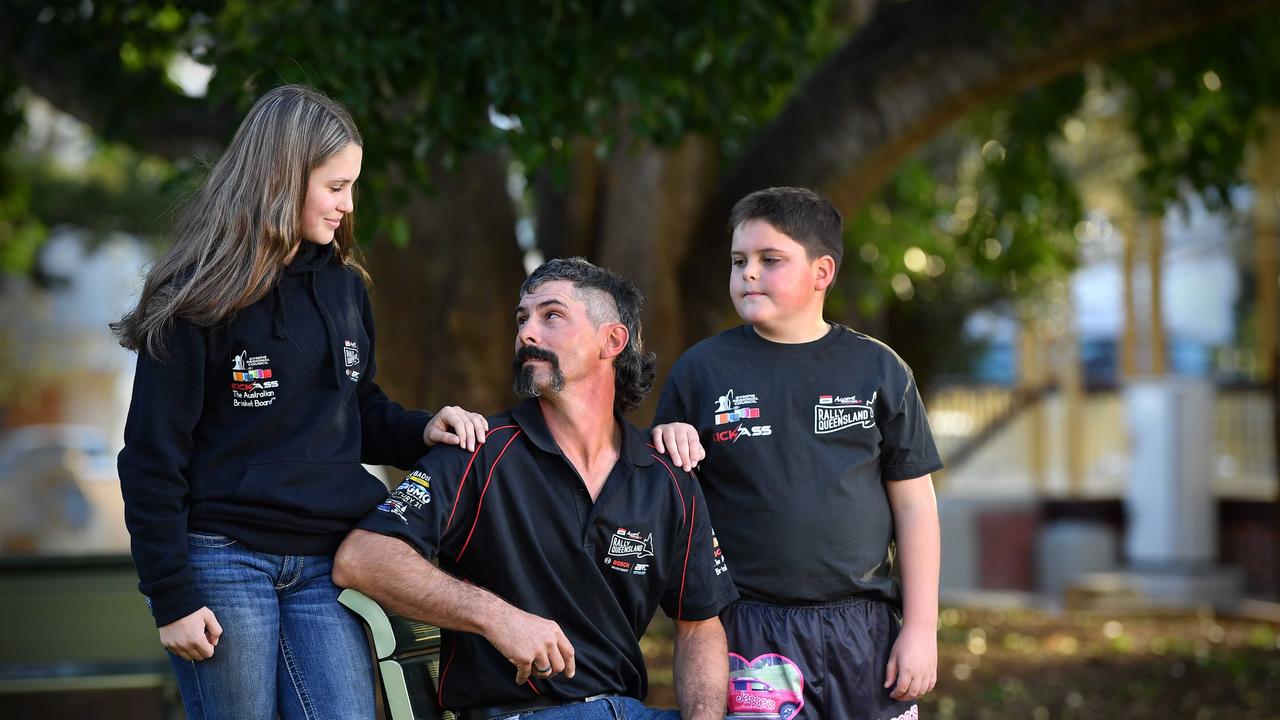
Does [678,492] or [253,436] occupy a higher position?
[253,436]

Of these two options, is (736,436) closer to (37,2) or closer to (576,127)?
(576,127)

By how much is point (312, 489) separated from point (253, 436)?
0.17 metres

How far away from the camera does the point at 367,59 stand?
4695 millimetres

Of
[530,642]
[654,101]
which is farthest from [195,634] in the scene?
[654,101]

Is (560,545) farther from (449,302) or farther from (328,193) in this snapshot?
(449,302)

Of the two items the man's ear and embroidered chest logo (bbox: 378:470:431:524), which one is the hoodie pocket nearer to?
embroidered chest logo (bbox: 378:470:431:524)

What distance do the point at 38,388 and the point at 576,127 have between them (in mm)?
33811

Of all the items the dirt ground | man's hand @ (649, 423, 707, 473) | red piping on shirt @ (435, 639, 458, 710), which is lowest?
the dirt ground

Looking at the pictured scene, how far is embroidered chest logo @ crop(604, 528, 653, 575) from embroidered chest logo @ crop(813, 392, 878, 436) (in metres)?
0.54

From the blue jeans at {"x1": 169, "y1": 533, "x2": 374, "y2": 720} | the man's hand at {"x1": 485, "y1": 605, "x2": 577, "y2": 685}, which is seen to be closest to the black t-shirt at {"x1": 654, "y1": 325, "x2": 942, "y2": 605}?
the man's hand at {"x1": 485, "y1": 605, "x2": 577, "y2": 685}

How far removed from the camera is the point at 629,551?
3.20 metres

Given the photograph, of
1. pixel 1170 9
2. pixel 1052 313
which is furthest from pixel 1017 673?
pixel 1052 313

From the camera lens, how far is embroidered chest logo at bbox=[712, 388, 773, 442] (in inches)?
135

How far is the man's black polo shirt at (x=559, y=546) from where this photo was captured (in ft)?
10.2
